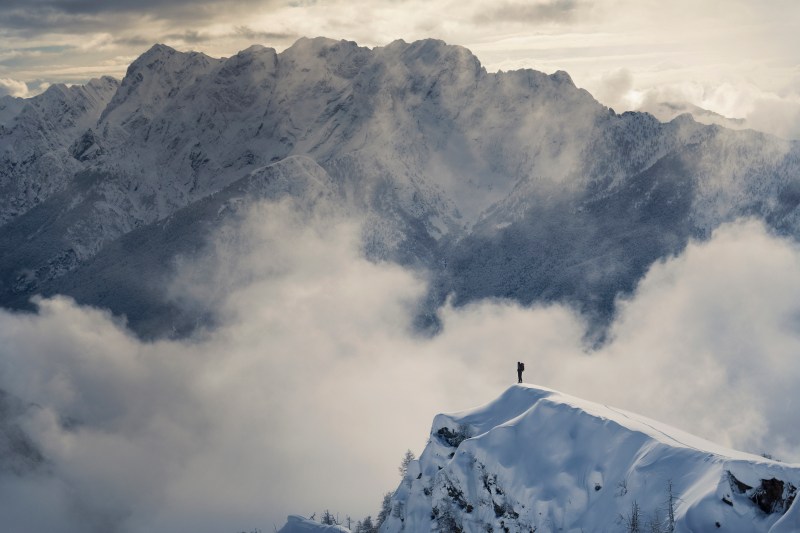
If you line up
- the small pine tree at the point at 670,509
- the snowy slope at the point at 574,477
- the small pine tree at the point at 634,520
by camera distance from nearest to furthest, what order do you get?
the snowy slope at the point at 574,477 → the small pine tree at the point at 670,509 → the small pine tree at the point at 634,520

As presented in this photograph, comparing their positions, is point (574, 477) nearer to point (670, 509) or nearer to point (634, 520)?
point (634, 520)

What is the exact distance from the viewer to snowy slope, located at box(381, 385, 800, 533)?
338ft

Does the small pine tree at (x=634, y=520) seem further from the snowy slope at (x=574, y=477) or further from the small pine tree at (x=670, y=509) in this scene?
the small pine tree at (x=670, y=509)

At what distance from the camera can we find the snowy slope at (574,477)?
103 metres

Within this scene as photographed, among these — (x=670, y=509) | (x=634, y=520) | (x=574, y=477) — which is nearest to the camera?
(x=670, y=509)

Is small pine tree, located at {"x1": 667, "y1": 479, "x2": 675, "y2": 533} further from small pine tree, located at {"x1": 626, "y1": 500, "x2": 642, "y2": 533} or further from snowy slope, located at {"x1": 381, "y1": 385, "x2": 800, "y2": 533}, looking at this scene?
small pine tree, located at {"x1": 626, "y1": 500, "x2": 642, "y2": 533}

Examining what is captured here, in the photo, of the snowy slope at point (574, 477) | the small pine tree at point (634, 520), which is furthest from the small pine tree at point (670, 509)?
the small pine tree at point (634, 520)

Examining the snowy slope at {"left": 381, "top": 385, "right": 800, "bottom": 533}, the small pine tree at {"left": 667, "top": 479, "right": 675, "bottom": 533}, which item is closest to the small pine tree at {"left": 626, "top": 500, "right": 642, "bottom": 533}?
the snowy slope at {"left": 381, "top": 385, "right": 800, "bottom": 533}

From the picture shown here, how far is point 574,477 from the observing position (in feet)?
403

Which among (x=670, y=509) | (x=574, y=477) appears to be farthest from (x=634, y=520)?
(x=574, y=477)

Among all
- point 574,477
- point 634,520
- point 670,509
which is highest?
point 574,477

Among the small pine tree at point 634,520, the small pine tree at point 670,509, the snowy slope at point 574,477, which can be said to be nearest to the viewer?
the snowy slope at point 574,477

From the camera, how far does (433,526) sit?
136625 millimetres

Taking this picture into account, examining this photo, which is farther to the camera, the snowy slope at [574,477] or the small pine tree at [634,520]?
the small pine tree at [634,520]
